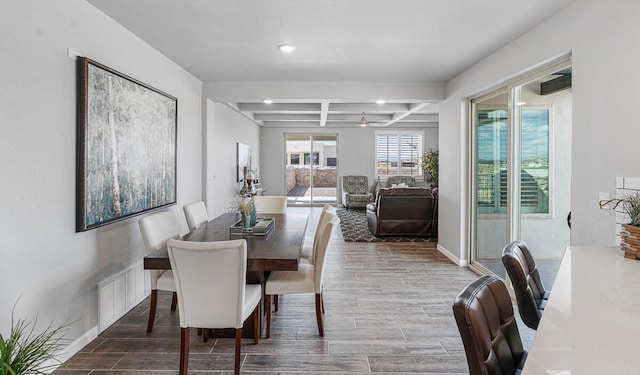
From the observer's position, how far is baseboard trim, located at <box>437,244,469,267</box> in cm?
467

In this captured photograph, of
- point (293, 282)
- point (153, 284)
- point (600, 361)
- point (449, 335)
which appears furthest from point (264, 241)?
point (600, 361)

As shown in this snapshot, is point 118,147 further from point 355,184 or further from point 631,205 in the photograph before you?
point 355,184

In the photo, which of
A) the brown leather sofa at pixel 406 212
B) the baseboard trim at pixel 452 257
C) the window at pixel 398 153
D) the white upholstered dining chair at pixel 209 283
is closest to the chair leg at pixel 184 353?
the white upholstered dining chair at pixel 209 283

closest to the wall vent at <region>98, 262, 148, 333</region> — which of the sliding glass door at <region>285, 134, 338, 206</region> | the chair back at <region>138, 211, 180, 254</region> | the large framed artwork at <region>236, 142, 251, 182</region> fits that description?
the chair back at <region>138, 211, 180, 254</region>

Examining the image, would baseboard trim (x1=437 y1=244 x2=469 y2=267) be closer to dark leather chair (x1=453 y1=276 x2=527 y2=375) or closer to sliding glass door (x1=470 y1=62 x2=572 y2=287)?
sliding glass door (x1=470 y1=62 x2=572 y2=287)

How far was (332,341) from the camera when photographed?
8.86 ft

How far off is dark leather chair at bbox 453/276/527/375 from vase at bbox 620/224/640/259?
3.21ft

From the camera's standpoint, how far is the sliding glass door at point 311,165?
10945 millimetres

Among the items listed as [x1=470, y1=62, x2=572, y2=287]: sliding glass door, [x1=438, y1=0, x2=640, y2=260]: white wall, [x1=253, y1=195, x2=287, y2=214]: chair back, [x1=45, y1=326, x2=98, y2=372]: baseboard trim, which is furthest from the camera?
[x1=253, y1=195, x2=287, y2=214]: chair back

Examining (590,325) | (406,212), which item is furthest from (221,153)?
(590,325)

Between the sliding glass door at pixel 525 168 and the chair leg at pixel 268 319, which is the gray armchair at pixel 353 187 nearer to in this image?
the sliding glass door at pixel 525 168

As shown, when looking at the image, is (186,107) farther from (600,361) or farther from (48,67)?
(600,361)

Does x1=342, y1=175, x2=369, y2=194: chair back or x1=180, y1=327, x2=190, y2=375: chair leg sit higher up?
x1=342, y1=175, x2=369, y2=194: chair back

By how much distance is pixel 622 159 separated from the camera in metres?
2.18
